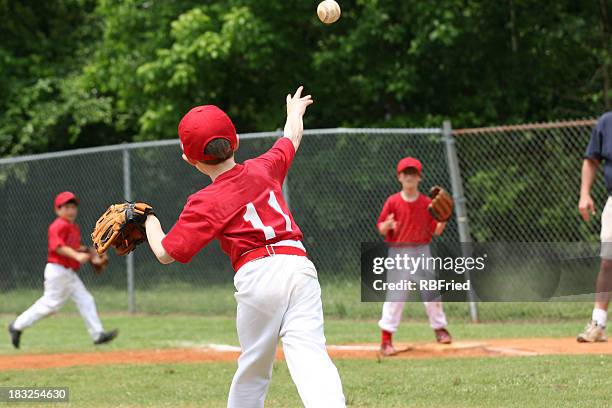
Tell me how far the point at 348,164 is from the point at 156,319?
335 cm

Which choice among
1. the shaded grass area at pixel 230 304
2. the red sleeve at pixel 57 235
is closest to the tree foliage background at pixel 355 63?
the shaded grass area at pixel 230 304

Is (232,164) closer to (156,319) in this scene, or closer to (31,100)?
(156,319)

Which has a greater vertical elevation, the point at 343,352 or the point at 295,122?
the point at 295,122

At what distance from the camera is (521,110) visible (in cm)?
1702

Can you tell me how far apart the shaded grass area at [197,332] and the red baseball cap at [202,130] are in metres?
5.94

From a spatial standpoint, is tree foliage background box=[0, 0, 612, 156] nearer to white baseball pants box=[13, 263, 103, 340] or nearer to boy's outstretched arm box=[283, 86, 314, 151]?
white baseball pants box=[13, 263, 103, 340]

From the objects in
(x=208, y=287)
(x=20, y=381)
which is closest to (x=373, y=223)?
(x=208, y=287)

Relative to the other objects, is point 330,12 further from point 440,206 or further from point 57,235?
point 57,235

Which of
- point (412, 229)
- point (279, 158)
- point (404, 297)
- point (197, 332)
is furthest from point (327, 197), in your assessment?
point (279, 158)

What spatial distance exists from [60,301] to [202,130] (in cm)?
687

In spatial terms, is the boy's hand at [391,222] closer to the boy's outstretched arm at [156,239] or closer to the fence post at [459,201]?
the fence post at [459,201]

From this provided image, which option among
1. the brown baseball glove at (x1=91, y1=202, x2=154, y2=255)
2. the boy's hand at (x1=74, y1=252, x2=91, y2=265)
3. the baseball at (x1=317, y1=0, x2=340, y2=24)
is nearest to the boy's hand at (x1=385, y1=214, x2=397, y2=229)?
the baseball at (x1=317, y1=0, x2=340, y2=24)

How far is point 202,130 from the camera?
4.84m

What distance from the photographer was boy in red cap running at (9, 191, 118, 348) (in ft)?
36.0
